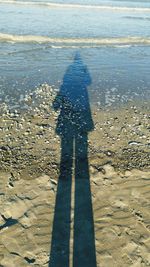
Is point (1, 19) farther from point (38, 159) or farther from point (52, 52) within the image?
point (38, 159)

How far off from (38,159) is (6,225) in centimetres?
335

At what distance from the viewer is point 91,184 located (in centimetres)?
1023

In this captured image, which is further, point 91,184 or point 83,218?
point 91,184

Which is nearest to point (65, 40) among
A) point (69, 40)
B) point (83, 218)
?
point (69, 40)

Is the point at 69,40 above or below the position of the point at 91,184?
above

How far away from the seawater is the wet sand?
3246 mm

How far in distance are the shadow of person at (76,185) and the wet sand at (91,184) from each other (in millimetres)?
164

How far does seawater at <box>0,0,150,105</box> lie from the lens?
18922 mm

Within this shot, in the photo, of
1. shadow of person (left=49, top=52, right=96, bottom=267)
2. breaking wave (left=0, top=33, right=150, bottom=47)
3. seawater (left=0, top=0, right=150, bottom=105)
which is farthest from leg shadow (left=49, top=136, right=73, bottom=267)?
breaking wave (left=0, top=33, right=150, bottom=47)

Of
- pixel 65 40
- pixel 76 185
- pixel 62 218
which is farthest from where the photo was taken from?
pixel 65 40

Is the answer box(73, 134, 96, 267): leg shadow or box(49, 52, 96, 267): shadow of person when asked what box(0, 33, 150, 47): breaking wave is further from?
box(73, 134, 96, 267): leg shadow

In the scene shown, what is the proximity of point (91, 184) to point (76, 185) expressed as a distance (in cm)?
48

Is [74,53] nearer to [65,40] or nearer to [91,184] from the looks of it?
[65,40]

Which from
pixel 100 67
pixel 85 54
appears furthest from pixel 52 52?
pixel 100 67
